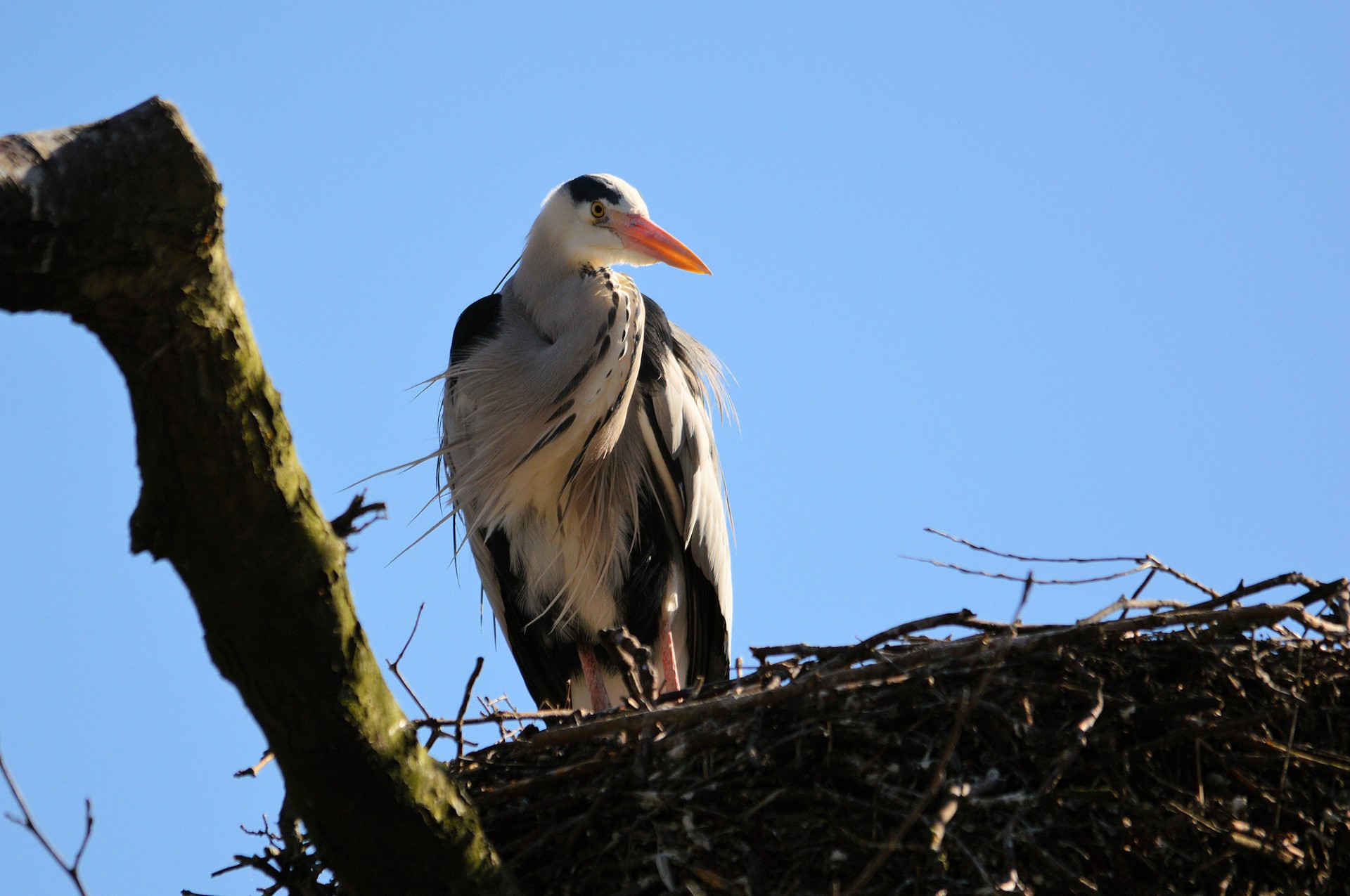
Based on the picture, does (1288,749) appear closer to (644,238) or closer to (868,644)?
(868,644)

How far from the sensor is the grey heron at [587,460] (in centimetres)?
344

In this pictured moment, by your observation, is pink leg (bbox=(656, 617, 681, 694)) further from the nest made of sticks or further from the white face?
the nest made of sticks

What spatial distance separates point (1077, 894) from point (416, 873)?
106 centimetres

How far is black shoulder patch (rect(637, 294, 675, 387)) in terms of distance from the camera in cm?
365

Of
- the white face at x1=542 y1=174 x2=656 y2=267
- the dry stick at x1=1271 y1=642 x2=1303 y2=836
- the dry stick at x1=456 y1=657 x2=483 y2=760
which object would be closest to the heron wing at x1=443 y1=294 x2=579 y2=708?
the white face at x1=542 y1=174 x2=656 y2=267

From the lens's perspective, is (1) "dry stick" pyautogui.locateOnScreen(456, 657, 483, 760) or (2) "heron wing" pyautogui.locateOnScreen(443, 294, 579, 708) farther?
(2) "heron wing" pyautogui.locateOnScreen(443, 294, 579, 708)

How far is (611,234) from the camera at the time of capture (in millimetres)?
3691

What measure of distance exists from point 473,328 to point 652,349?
56 cm

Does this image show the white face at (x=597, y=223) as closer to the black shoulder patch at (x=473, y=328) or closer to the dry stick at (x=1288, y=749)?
the black shoulder patch at (x=473, y=328)

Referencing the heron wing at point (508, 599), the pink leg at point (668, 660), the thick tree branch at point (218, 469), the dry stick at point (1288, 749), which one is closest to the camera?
the thick tree branch at point (218, 469)

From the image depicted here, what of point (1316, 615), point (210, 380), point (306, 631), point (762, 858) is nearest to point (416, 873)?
point (306, 631)

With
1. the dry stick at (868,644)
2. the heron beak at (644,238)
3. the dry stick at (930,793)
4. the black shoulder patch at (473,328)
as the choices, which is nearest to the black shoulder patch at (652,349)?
the heron beak at (644,238)

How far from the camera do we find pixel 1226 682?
7.22 feet

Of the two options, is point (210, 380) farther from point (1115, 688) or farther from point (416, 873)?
point (1115, 688)
